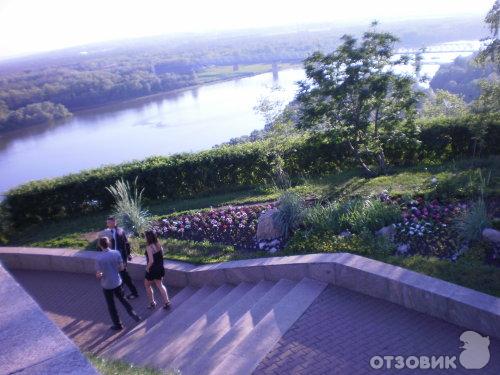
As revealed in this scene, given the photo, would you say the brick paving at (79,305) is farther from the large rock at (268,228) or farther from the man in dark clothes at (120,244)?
the large rock at (268,228)

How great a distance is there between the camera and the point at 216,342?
5.06 metres

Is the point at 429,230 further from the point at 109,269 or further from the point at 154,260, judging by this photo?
the point at 109,269

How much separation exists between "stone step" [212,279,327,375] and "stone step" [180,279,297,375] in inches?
7.4

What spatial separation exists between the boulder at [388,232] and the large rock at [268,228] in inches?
67.1

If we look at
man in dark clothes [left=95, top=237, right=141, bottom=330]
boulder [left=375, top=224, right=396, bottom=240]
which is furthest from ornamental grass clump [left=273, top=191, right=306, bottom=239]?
man in dark clothes [left=95, top=237, right=141, bottom=330]

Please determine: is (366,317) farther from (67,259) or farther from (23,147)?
(23,147)

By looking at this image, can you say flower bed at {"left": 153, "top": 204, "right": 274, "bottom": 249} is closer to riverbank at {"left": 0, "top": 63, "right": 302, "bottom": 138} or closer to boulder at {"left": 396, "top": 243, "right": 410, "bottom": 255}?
boulder at {"left": 396, "top": 243, "right": 410, "bottom": 255}

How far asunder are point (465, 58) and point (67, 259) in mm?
19560

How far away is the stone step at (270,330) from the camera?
14.3 ft

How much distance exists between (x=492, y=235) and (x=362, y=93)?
15.8 feet

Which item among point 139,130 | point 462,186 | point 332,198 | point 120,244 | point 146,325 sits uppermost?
point 462,186

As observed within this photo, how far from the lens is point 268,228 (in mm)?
7723

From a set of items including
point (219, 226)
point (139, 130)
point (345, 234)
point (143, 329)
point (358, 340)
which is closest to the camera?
point (358, 340)

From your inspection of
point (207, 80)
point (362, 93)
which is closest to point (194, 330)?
point (362, 93)
